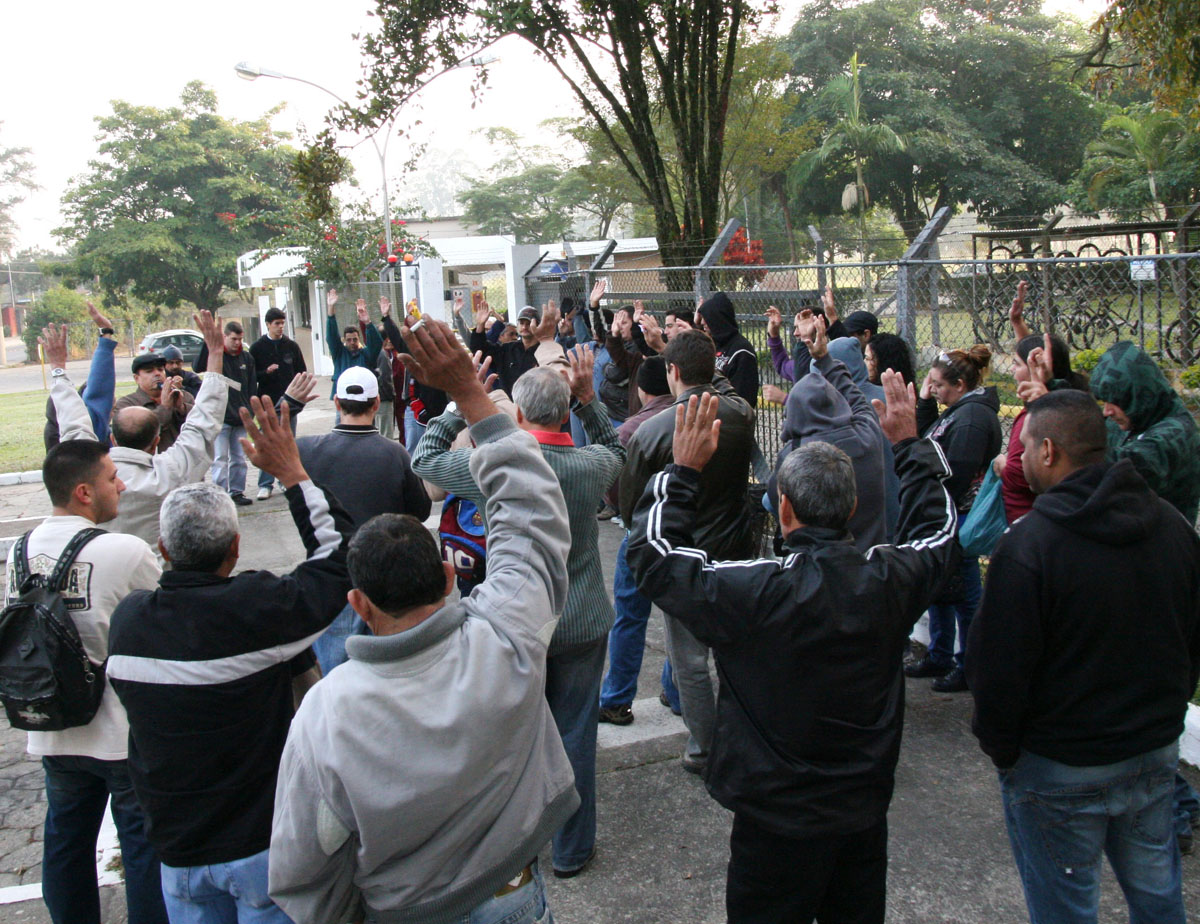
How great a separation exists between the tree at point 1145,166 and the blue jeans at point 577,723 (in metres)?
27.1

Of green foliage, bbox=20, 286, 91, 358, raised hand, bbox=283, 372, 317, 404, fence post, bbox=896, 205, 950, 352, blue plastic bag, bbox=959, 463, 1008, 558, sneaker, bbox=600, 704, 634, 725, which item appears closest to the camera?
raised hand, bbox=283, 372, 317, 404

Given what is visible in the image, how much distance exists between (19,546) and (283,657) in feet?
3.68

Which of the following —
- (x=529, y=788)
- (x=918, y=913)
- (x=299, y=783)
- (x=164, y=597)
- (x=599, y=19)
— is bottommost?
(x=918, y=913)

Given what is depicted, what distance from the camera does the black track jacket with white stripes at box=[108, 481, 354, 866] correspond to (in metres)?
2.28

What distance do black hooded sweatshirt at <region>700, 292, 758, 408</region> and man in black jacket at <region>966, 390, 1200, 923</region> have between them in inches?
147

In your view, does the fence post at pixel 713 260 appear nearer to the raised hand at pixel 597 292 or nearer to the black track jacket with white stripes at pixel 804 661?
the raised hand at pixel 597 292

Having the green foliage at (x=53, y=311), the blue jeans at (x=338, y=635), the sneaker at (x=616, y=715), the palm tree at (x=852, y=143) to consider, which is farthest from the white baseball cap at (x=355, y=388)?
the green foliage at (x=53, y=311)

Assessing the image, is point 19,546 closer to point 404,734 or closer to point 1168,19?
point 404,734

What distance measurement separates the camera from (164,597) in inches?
91.3

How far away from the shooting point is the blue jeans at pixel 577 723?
→ 3449mm

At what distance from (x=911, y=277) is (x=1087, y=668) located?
381cm

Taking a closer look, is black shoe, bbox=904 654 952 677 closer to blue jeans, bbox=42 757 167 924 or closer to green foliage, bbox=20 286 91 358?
blue jeans, bbox=42 757 167 924

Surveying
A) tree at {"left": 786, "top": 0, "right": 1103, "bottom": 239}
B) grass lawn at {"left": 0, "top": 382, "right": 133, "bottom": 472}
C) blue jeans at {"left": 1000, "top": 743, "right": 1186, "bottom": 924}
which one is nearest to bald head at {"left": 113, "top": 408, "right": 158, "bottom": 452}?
blue jeans at {"left": 1000, "top": 743, "right": 1186, "bottom": 924}

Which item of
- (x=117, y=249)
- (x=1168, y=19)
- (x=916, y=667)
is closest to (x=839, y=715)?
(x=916, y=667)
